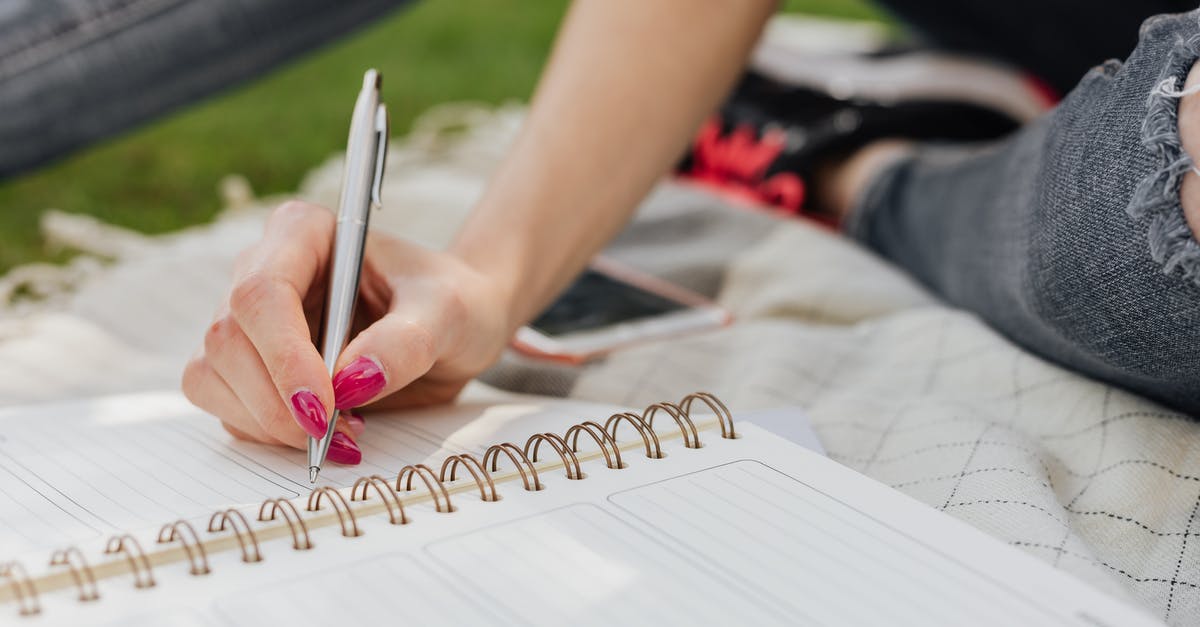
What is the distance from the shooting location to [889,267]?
38.5 inches

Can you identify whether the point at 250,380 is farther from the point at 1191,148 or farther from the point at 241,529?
the point at 1191,148

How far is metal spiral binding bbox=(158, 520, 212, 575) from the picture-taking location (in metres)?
0.39

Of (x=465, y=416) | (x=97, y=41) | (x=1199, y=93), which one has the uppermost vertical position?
(x=97, y=41)

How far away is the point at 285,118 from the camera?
1.66 m

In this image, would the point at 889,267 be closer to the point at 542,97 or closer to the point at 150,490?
the point at 542,97

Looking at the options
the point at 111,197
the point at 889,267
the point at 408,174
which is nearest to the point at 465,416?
the point at 889,267

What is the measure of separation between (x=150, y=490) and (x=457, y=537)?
166 millimetres

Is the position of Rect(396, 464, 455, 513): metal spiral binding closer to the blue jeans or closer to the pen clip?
the pen clip

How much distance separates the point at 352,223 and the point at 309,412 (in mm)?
123

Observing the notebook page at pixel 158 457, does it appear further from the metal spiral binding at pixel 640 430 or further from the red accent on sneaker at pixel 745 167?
the red accent on sneaker at pixel 745 167

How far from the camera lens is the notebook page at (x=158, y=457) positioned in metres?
0.45

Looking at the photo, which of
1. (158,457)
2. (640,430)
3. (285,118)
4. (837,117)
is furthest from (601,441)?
(285,118)

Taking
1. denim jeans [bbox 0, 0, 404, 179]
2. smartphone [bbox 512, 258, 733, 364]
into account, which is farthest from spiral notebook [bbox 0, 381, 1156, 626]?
denim jeans [bbox 0, 0, 404, 179]

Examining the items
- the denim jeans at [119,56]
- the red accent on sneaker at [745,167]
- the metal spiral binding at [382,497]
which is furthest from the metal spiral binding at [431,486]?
the red accent on sneaker at [745,167]
